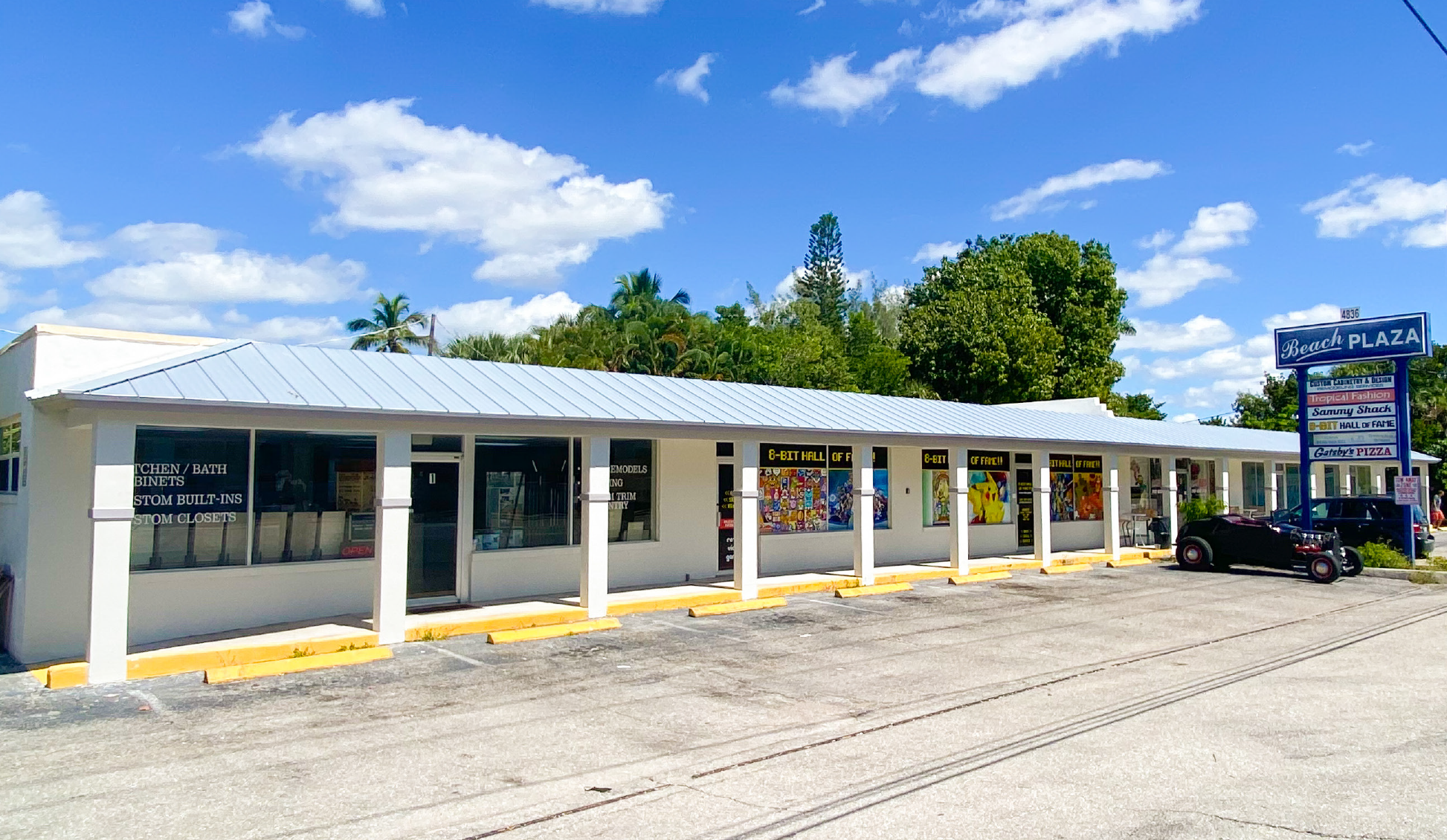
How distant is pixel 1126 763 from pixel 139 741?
7680 mm

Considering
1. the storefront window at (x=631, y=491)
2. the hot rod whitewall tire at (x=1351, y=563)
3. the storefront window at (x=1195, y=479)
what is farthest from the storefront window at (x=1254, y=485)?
the storefront window at (x=631, y=491)

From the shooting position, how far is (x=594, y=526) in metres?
14.1

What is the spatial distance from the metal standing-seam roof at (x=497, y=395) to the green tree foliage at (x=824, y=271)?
46.9 meters

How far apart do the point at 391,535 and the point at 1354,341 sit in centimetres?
2232

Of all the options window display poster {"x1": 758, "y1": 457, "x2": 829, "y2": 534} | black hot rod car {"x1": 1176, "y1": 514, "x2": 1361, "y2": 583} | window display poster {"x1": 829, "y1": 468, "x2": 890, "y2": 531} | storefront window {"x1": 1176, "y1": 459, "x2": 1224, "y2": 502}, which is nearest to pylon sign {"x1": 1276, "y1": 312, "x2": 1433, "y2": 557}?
black hot rod car {"x1": 1176, "y1": 514, "x2": 1361, "y2": 583}

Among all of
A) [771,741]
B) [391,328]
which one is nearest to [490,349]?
[391,328]

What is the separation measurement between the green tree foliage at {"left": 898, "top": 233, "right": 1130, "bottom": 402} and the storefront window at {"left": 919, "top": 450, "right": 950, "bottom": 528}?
2238cm

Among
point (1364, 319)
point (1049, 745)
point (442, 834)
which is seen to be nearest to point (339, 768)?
point (442, 834)

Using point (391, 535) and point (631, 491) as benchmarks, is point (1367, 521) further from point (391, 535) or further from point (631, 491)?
point (391, 535)

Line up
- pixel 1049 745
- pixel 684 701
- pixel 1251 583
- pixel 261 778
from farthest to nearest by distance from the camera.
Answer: pixel 1251 583, pixel 684 701, pixel 1049 745, pixel 261 778

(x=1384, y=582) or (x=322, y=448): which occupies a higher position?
(x=322, y=448)

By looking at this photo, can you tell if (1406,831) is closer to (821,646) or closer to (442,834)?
(442,834)

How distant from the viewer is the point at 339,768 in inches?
289

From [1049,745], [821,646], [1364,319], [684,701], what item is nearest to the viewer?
[1049,745]
